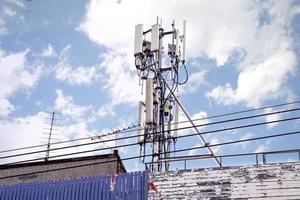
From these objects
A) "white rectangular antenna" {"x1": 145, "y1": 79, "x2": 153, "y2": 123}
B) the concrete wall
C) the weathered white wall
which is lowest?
the weathered white wall

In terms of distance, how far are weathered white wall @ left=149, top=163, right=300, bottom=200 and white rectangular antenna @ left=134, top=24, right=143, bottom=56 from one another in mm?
8888

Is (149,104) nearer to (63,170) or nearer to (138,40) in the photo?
(138,40)

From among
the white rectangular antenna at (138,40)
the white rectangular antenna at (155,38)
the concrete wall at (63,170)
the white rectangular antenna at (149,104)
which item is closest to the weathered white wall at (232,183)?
the white rectangular antenna at (149,104)

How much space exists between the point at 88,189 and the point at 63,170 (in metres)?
9.59

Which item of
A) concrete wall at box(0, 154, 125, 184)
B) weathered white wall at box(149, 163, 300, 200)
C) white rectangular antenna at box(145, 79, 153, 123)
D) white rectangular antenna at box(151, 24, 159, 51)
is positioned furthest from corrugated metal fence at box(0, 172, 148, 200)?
white rectangular antenna at box(151, 24, 159, 51)

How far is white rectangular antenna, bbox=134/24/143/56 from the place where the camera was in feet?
93.2

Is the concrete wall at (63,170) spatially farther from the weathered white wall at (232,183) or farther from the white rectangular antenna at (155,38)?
the weathered white wall at (232,183)

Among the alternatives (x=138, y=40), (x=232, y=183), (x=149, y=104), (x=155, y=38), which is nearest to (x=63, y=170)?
(x=149, y=104)

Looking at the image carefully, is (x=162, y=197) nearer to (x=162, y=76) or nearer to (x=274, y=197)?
(x=274, y=197)

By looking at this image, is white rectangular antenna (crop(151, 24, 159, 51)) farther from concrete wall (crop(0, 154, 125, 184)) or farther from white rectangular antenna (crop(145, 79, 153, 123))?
concrete wall (crop(0, 154, 125, 184))

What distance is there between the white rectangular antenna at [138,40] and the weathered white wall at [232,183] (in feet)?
29.2

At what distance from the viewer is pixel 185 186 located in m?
21.6

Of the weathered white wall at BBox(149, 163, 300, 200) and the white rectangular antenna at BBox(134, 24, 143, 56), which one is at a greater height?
the white rectangular antenna at BBox(134, 24, 143, 56)

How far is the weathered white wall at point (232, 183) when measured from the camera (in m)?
19.8
